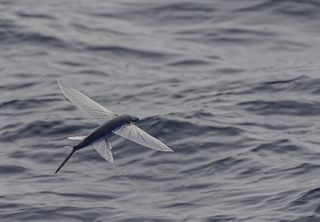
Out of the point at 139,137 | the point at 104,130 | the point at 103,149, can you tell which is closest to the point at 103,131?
the point at 104,130

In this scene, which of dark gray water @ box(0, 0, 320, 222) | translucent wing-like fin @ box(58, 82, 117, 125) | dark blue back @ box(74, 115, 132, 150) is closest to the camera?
dark blue back @ box(74, 115, 132, 150)

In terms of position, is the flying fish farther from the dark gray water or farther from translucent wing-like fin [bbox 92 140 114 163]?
the dark gray water

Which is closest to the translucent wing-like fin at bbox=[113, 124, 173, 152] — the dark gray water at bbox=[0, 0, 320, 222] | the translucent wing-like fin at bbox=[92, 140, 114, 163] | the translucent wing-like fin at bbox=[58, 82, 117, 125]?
the translucent wing-like fin at bbox=[92, 140, 114, 163]

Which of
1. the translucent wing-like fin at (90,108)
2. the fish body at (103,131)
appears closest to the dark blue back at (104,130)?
the fish body at (103,131)

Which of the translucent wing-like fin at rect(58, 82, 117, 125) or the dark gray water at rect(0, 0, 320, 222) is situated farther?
the dark gray water at rect(0, 0, 320, 222)

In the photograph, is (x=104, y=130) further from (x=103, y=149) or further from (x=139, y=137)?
(x=139, y=137)

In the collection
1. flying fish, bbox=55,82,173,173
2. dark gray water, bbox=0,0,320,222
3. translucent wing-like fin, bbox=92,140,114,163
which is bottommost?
dark gray water, bbox=0,0,320,222

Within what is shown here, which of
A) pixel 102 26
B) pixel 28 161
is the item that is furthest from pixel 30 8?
pixel 28 161

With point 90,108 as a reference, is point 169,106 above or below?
below
